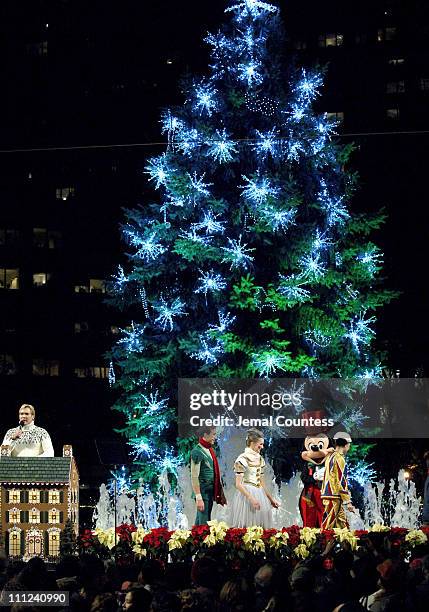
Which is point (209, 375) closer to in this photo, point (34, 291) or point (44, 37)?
point (34, 291)

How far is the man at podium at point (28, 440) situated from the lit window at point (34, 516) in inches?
55.3

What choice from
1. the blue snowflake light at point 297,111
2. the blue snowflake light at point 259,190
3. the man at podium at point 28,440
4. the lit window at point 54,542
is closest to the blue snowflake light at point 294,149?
the blue snowflake light at point 297,111

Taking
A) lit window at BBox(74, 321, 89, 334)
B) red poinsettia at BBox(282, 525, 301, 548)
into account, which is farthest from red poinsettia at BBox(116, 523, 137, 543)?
lit window at BBox(74, 321, 89, 334)

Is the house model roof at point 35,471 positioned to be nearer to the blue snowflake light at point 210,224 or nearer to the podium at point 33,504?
the podium at point 33,504

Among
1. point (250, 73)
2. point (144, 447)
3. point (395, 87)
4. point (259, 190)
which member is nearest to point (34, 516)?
point (144, 447)

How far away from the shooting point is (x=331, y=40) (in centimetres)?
9294

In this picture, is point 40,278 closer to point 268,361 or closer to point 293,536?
point 268,361

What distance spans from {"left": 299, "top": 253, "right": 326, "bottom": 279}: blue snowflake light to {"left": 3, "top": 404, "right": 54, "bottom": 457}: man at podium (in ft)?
20.1

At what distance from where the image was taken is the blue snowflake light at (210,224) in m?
25.8

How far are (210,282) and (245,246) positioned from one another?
39.9 inches

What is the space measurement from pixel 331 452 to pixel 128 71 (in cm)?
7467

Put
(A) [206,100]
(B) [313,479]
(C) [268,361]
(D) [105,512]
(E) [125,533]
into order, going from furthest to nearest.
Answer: (A) [206,100], (D) [105,512], (C) [268,361], (B) [313,479], (E) [125,533]

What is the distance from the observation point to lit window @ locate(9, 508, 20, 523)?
2167cm

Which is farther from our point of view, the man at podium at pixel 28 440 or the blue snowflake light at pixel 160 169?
the blue snowflake light at pixel 160 169
